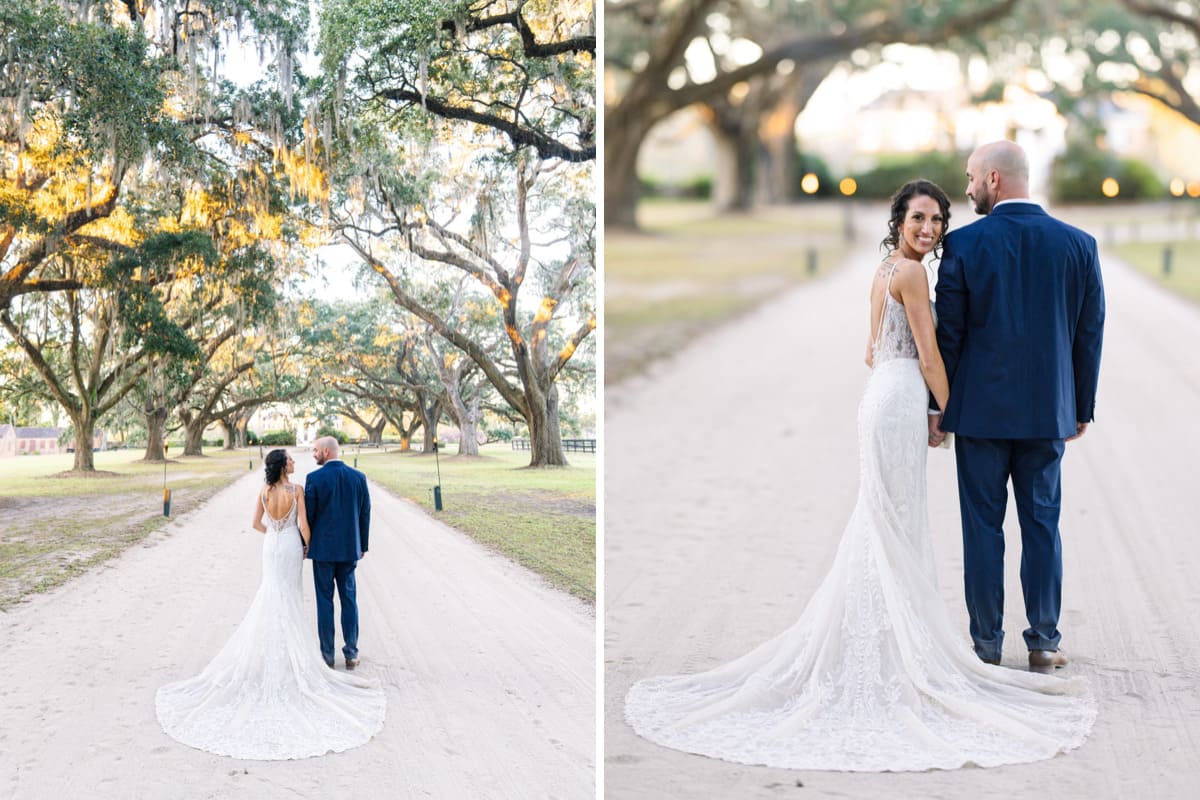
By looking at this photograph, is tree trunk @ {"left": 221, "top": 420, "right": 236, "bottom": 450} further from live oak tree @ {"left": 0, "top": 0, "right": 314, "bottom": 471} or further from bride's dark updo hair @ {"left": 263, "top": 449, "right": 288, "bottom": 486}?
live oak tree @ {"left": 0, "top": 0, "right": 314, "bottom": 471}

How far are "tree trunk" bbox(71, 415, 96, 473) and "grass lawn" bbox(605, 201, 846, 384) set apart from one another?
30.8ft

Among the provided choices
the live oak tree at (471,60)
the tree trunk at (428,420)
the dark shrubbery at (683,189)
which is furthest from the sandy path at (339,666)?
the dark shrubbery at (683,189)

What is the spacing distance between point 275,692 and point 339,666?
0.25 meters

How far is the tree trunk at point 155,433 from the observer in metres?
4.93

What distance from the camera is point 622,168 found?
92.7ft

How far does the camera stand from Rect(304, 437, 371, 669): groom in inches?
194

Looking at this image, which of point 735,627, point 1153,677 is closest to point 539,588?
point 735,627

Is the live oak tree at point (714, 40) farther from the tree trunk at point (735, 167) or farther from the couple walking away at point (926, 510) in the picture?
the couple walking away at point (926, 510)

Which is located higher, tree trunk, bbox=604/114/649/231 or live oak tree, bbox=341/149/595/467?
tree trunk, bbox=604/114/649/231

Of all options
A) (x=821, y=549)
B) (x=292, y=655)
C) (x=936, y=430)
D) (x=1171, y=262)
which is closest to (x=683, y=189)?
(x=1171, y=262)

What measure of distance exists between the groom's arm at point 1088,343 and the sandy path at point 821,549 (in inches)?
41.7

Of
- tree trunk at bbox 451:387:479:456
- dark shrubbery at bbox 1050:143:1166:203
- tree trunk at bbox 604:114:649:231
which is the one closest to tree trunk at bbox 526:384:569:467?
tree trunk at bbox 451:387:479:456

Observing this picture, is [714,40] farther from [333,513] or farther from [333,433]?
[333,513]

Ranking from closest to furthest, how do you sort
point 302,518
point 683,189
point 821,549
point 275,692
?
1. point 275,692
2. point 302,518
3. point 821,549
4. point 683,189
